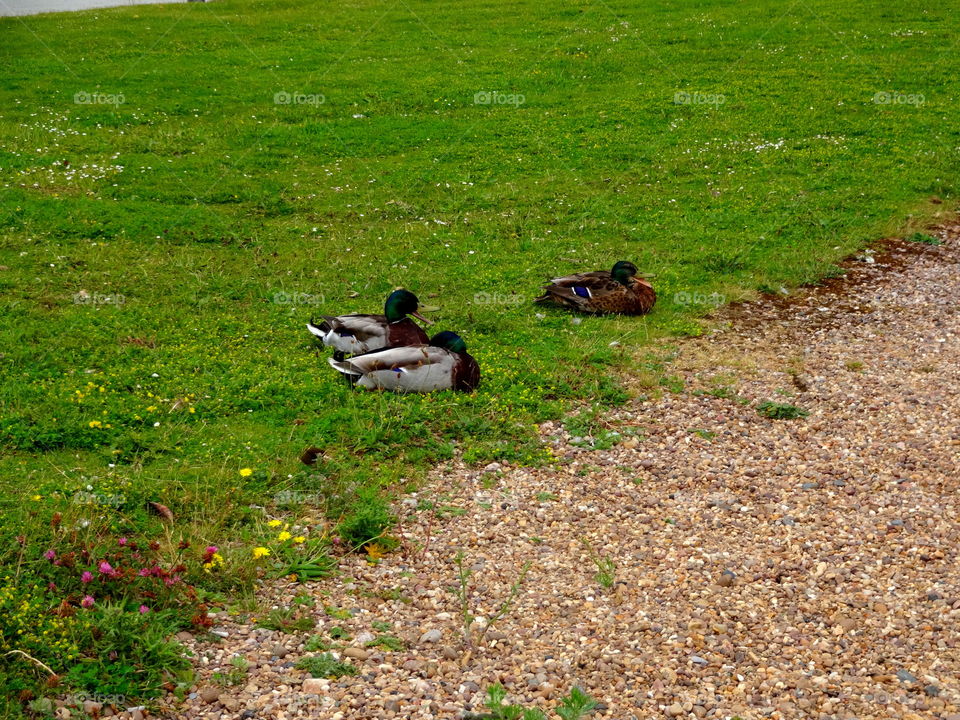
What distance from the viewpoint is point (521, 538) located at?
283 inches

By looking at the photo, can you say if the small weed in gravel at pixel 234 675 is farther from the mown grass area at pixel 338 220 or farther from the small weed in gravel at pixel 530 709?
the small weed in gravel at pixel 530 709

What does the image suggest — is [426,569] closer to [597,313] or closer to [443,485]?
[443,485]

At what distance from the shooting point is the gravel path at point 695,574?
18.2 feet

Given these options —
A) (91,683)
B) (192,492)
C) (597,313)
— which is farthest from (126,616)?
(597,313)

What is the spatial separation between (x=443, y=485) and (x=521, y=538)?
970mm

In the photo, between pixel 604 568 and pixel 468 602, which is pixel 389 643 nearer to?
pixel 468 602

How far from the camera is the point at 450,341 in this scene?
9141 mm

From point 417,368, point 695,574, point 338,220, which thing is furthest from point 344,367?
point 338,220

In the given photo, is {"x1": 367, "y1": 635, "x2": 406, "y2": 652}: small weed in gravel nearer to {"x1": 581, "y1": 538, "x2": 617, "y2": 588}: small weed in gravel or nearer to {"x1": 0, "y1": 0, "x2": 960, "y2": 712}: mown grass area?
{"x1": 0, "y1": 0, "x2": 960, "y2": 712}: mown grass area

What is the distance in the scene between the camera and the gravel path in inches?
218

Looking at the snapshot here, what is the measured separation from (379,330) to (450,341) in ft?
2.68

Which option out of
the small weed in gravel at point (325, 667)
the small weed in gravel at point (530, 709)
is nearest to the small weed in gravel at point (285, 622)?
the small weed in gravel at point (325, 667)


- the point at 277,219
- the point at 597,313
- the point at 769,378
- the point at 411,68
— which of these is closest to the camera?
the point at 769,378

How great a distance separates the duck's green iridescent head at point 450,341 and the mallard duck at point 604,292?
243 cm
